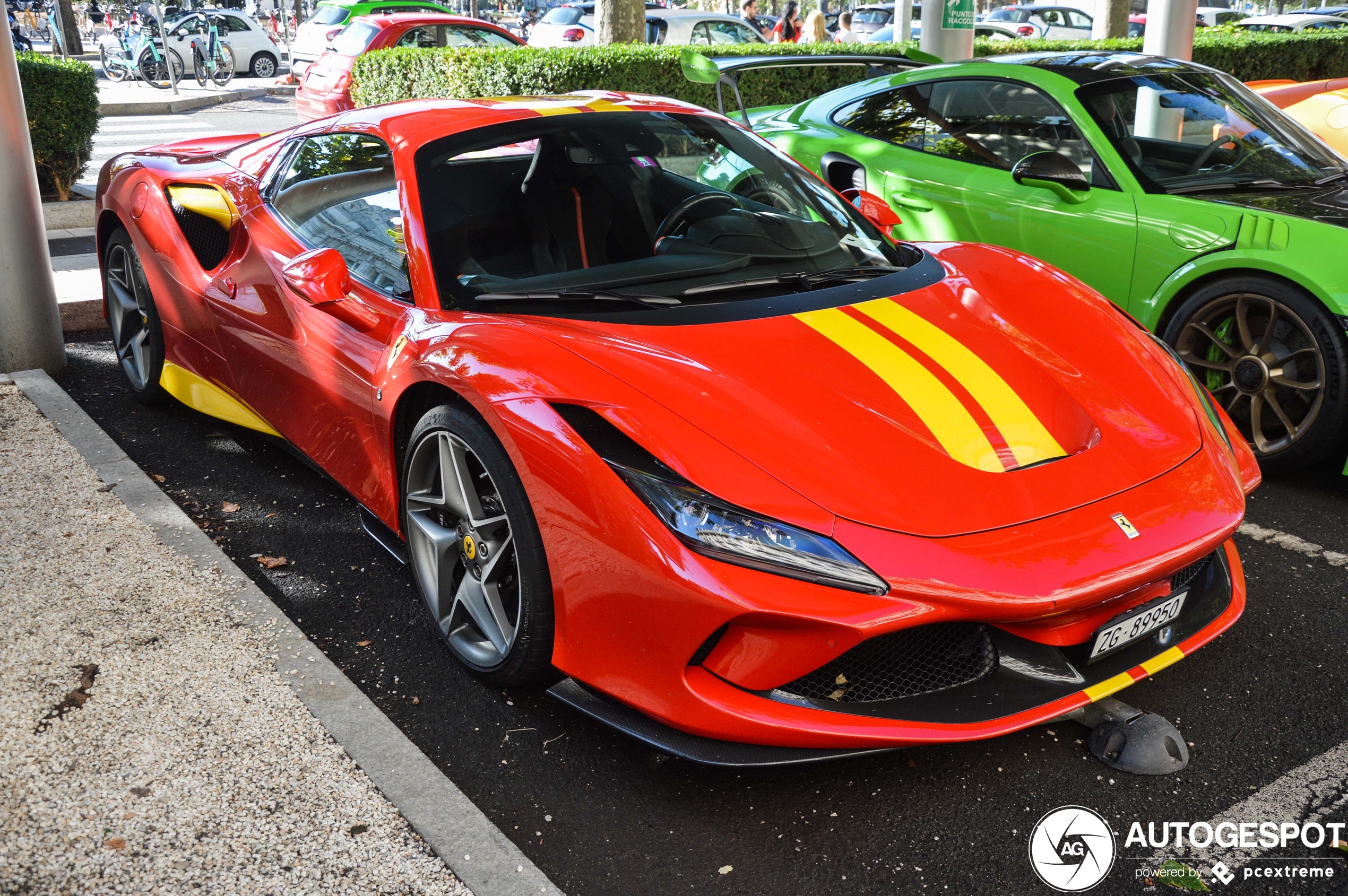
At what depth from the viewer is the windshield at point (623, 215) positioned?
114 inches

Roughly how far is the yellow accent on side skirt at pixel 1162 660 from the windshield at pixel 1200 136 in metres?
2.52

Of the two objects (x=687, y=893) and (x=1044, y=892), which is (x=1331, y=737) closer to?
(x=1044, y=892)

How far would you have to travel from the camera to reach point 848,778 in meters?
2.41

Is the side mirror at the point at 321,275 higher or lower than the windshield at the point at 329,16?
lower

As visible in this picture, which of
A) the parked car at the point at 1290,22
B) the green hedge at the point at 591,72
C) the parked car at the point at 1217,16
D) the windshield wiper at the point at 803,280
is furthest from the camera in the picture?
the parked car at the point at 1217,16

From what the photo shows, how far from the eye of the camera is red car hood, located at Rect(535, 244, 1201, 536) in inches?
88.1

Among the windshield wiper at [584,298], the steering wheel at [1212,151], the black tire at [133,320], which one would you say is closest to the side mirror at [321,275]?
the windshield wiper at [584,298]

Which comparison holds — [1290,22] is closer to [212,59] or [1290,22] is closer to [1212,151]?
[1212,151]

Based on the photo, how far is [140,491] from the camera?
3.71 meters

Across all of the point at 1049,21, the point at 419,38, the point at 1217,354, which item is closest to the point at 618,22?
the point at 419,38

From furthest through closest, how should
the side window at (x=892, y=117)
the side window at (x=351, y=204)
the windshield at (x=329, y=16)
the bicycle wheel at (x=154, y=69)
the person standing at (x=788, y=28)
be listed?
1. the bicycle wheel at (x=154, y=69)
2. the windshield at (x=329, y=16)
3. the person standing at (x=788, y=28)
4. the side window at (x=892, y=117)
5. the side window at (x=351, y=204)

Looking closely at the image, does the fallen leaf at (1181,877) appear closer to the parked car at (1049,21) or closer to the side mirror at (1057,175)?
the side mirror at (1057,175)

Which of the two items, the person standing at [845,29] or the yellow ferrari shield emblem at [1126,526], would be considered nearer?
the yellow ferrari shield emblem at [1126,526]

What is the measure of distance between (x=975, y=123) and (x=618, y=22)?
307 inches
